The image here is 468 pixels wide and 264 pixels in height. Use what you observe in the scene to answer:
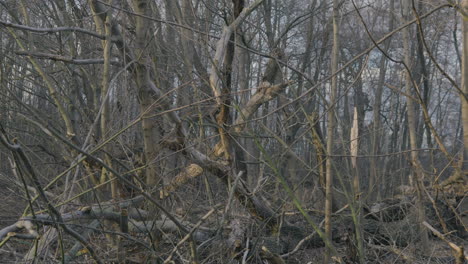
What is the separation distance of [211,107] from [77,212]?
4.79 feet

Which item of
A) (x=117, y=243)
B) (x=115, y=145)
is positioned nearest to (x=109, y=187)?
(x=115, y=145)

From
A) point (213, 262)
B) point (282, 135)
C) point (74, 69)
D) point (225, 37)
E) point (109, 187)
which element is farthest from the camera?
point (74, 69)

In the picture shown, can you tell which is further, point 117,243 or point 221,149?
point 221,149

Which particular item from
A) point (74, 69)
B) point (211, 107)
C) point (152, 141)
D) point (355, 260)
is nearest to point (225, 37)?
point (211, 107)

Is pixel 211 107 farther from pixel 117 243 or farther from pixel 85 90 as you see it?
pixel 85 90

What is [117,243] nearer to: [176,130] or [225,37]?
[176,130]

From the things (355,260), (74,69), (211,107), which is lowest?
(355,260)

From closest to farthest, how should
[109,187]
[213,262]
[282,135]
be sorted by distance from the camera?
[213,262], [282,135], [109,187]

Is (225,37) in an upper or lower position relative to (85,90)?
upper

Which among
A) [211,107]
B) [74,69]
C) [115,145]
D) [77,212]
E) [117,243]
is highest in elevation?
[74,69]

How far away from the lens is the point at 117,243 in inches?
147

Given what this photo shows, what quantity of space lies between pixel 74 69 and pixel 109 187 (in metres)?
2.58

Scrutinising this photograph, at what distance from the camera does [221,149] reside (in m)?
5.26

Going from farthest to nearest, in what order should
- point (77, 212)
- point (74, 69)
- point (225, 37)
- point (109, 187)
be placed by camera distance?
point (74, 69), point (109, 187), point (225, 37), point (77, 212)
